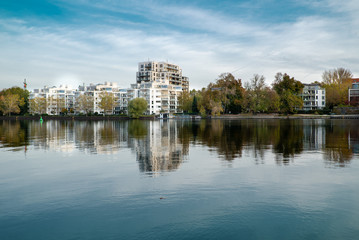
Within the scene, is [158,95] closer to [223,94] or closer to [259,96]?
[223,94]

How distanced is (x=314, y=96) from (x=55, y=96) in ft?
490

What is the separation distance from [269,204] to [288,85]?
4501 inches

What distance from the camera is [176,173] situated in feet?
52.3

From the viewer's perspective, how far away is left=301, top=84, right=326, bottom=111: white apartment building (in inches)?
5556

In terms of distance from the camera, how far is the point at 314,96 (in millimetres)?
141875

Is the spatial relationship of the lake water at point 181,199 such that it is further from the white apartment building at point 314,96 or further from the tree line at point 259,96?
the white apartment building at point 314,96

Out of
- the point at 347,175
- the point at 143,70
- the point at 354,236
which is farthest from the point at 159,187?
the point at 143,70

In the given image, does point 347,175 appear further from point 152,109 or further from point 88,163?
point 152,109

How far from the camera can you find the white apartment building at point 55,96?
17700 cm

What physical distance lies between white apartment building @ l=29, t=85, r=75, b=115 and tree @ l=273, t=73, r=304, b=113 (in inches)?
4790

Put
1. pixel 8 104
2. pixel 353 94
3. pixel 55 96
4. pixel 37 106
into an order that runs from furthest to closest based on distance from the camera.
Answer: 1. pixel 55 96
2. pixel 37 106
3. pixel 8 104
4. pixel 353 94

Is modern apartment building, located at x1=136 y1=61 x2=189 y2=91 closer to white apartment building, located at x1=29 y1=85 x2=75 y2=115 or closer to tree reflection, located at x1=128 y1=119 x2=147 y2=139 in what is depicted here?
white apartment building, located at x1=29 y1=85 x2=75 y2=115

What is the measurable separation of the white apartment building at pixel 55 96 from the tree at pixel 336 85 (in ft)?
464

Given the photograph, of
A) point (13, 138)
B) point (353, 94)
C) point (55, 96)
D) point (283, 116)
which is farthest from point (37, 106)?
point (353, 94)
